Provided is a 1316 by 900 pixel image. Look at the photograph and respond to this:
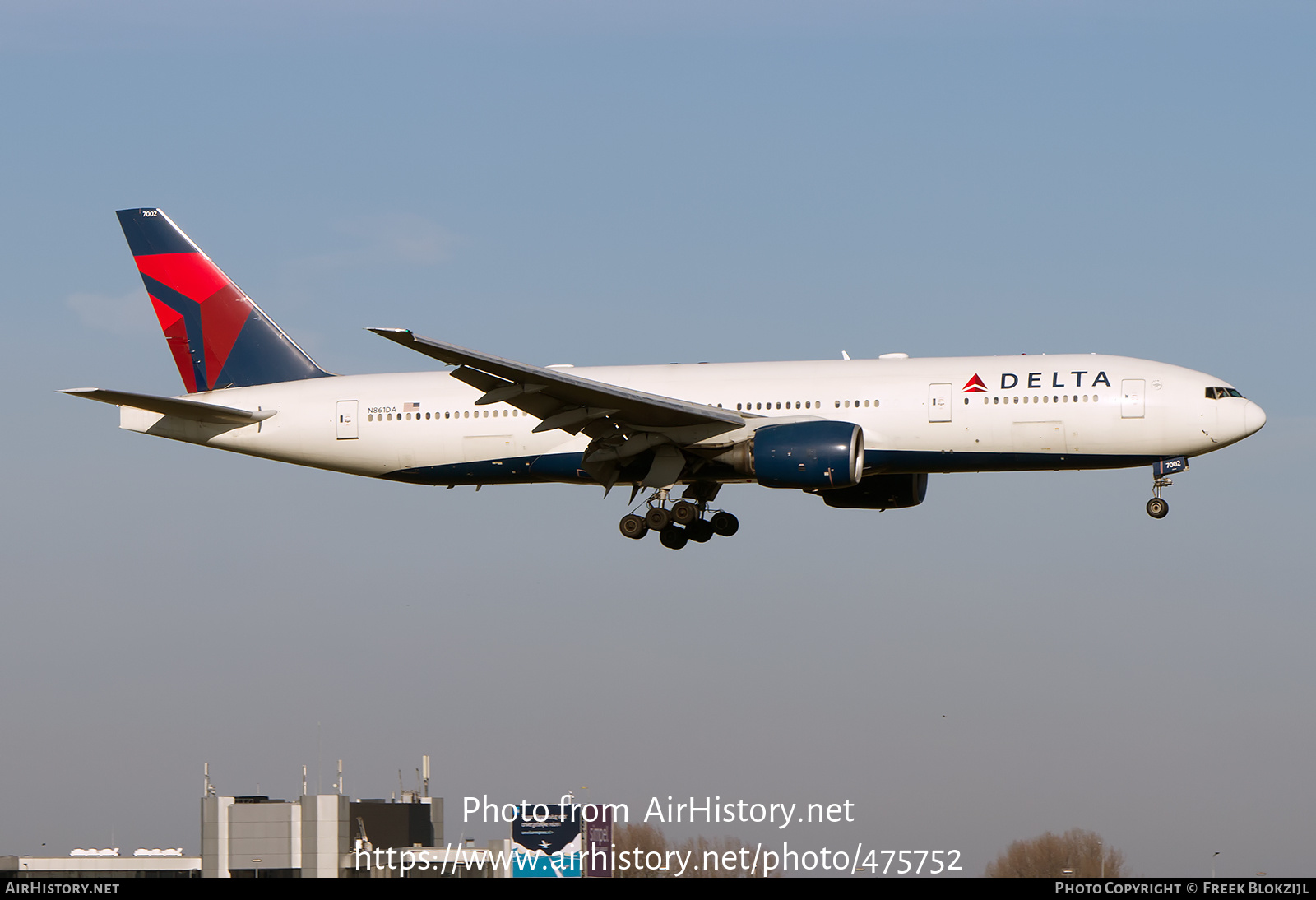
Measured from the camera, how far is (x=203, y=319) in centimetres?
4319

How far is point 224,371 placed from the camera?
1674 inches

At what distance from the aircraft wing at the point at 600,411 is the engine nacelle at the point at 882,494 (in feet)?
15.9

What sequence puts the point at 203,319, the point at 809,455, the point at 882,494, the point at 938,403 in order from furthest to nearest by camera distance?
the point at 203,319 → the point at 882,494 → the point at 938,403 → the point at 809,455

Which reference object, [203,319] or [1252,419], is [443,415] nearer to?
[203,319]

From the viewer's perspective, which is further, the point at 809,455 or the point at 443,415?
the point at 443,415

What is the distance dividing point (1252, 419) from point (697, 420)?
12.5 metres

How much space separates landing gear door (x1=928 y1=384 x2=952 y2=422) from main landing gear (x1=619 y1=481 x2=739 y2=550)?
6586mm

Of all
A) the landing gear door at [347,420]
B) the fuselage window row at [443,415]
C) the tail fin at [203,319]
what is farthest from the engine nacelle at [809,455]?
the tail fin at [203,319]

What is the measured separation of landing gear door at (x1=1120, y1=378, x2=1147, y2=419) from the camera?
34.8 metres

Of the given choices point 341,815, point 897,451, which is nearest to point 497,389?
point 897,451

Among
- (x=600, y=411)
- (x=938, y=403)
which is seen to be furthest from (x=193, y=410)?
(x=938, y=403)

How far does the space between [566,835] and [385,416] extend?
1556 centimetres
